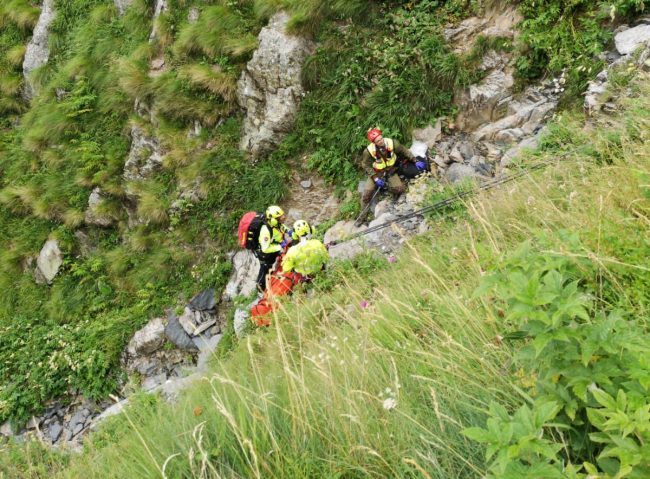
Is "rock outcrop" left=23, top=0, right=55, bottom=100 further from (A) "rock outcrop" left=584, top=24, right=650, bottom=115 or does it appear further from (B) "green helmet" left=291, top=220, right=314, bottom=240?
(A) "rock outcrop" left=584, top=24, right=650, bottom=115

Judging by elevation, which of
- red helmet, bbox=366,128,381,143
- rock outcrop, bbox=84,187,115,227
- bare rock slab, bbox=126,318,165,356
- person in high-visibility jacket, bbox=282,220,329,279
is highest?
rock outcrop, bbox=84,187,115,227

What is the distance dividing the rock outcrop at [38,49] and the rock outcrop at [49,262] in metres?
6.33

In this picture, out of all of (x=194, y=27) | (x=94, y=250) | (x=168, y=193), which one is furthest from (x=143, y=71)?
(x=94, y=250)

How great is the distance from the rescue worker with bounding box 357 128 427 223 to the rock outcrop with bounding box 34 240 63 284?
334 inches

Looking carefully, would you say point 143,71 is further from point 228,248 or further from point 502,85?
point 502,85

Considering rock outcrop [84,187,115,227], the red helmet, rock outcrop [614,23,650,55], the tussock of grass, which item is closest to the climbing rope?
the red helmet

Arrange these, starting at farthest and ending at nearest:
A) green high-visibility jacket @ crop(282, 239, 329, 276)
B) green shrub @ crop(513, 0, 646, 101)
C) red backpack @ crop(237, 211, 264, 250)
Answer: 1. red backpack @ crop(237, 211, 264, 250)
2. green shrub @ crop(513, 0, 646, 101)
3. green high-visibility jacket @ crop(282, 239, 329, 276)

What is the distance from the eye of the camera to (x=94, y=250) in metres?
11.9

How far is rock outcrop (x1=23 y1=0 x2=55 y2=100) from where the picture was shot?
15.0 metres

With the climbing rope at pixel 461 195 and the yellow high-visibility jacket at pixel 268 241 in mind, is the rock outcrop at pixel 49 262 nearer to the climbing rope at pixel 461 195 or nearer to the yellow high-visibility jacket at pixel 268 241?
the yellow high-visibility jacket at pixel 268 241

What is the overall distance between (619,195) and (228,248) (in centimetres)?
848

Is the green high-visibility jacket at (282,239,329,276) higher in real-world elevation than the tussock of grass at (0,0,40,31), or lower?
lower

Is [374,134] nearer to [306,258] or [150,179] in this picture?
[306,258]

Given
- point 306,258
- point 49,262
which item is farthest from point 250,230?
point 49,262
